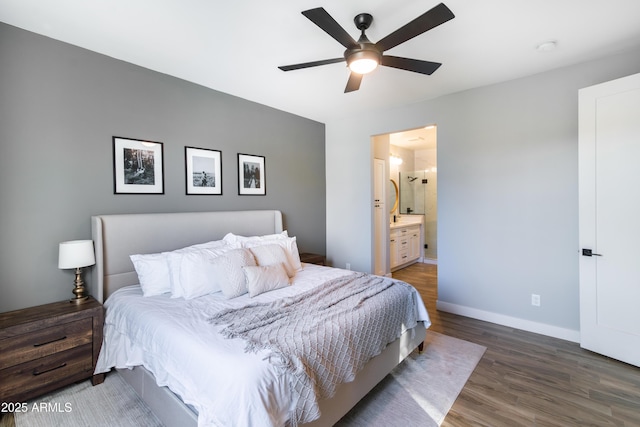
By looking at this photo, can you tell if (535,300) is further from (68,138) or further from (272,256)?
(68,138)

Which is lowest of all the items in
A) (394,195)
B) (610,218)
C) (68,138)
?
(610,218)

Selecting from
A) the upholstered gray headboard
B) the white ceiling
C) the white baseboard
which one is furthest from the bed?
the white ceiling

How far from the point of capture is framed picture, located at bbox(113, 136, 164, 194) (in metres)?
2.73

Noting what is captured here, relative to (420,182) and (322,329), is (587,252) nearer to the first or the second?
(322,329)

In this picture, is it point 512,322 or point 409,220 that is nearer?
point 512,322

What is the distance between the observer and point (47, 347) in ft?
6.75

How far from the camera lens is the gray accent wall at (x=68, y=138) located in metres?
2.23

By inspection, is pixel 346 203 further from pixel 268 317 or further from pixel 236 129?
pixel 268 317

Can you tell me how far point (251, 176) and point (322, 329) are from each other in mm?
2607

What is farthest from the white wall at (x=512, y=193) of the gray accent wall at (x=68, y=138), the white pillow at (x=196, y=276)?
the white pillow at (x=196, y=276)

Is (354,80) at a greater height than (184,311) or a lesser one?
greater

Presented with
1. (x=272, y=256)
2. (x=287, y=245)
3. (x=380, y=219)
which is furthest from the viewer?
(x=380, y=219)

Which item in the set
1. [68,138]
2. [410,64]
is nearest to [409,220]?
[410,64]

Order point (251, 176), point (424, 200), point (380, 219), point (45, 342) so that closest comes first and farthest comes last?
point (45, 342) → point (251, 176) → point (380, 219) → point (424, 200)
